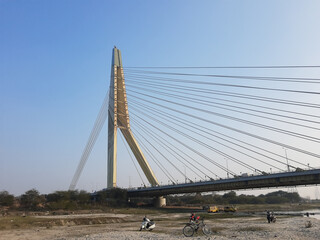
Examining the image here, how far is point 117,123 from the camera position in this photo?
196ft

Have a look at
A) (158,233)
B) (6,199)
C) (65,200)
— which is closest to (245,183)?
(158,233)

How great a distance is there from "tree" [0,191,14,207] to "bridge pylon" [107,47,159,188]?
25.8 meters

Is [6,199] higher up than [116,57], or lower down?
lower down

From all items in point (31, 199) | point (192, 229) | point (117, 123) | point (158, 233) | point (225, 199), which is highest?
point (117, 123)

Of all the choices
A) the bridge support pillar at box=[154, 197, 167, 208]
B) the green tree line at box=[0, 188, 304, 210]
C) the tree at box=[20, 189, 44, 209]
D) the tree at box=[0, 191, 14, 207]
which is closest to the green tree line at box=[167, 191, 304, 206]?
the bridge support pillar at box=[154, 197, 167, 208]

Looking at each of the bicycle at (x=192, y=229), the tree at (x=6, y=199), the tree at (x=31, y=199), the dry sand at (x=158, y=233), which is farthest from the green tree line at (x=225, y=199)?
the bicycle at (x=192, y=229)

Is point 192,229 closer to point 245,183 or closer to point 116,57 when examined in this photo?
point 245,183

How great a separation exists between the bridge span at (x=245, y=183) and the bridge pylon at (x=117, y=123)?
9885mm

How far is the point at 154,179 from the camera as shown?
6169 centimetres

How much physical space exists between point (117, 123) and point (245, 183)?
31.1 metres

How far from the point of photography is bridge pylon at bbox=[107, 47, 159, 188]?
2218 inches

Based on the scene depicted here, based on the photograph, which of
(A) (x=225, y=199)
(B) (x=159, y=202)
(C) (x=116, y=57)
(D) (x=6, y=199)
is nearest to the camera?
(C) (x=116, y=57)

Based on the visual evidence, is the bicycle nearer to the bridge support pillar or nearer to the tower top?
the tower top

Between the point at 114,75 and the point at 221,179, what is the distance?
34035mm
